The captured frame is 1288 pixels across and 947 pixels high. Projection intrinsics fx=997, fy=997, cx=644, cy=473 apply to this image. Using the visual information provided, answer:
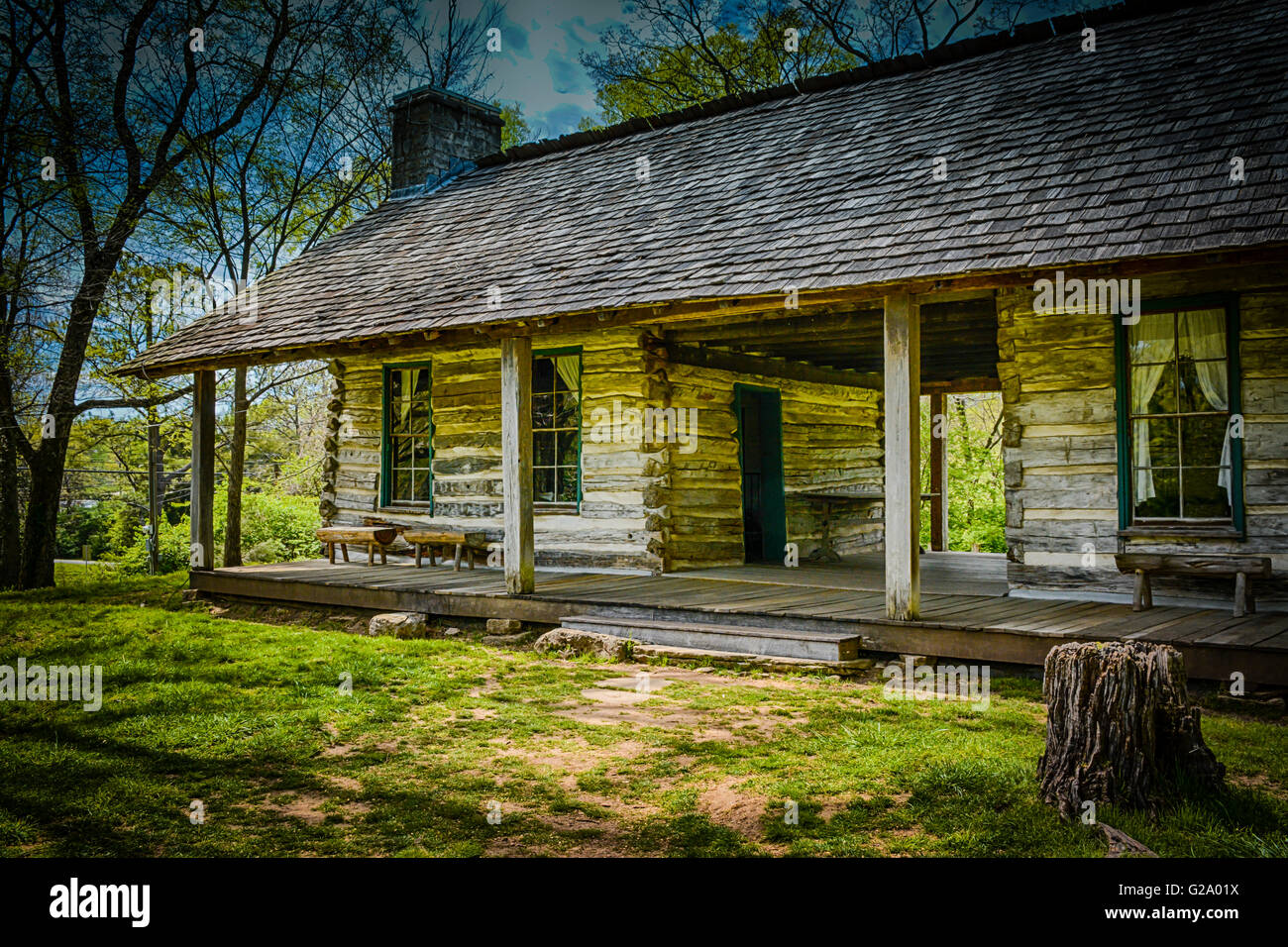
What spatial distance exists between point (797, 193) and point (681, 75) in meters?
15.1

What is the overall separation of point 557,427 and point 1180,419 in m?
6.65

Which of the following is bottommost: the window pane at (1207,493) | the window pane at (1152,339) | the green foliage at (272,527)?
the green foliage at (272,527)

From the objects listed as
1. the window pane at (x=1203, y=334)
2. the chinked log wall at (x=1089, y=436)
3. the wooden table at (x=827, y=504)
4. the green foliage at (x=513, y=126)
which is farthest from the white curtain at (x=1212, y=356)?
the green foliage at (x=513, y=126)

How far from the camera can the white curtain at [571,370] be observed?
11812 mm

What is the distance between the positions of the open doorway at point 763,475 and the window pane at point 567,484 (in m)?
2.44

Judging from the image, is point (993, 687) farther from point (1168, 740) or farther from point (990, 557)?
point (990, 557)

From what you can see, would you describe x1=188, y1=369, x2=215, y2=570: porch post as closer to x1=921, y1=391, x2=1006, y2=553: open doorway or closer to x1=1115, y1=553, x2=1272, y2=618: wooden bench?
x1=1115, y1=553, x2=1272, y2=618: wooden bench

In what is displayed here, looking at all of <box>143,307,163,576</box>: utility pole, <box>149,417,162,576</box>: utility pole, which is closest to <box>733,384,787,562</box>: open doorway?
<box>143,307,163,576</box>: utility pole

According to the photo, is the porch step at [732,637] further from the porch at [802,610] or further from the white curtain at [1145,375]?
the white curtain at [1145,375]

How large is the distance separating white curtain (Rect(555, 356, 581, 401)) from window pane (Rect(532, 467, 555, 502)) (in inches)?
39.0

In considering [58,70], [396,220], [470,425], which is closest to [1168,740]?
[470,425]

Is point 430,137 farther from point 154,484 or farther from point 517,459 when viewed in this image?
point 517,459

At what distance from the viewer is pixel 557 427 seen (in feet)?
39.3

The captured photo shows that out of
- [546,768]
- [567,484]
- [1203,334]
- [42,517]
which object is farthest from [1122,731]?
[42,517]
